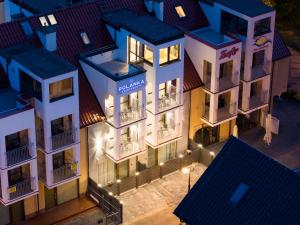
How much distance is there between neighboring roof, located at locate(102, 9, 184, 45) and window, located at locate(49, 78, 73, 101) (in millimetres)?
7763

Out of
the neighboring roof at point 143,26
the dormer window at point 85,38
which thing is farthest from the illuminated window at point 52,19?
the neighboring roof at point 143,26

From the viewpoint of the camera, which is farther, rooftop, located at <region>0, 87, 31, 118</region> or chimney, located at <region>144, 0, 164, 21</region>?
chimney, located at <region>144, 0, 164, 21</region>

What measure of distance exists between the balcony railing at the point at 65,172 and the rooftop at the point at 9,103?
6385mm

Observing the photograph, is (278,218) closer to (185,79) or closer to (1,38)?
(185,79)

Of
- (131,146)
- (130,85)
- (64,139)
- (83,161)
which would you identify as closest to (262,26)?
(130,85)

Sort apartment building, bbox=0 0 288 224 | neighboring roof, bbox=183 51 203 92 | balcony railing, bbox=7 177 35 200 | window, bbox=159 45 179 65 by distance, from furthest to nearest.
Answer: neighboring roof, bbox=183 51 203 92 → window, bbox=159 45 179 65 → apartment building, bbox=0 0 288 224 → balcony railing, bbox=7 177 35 200

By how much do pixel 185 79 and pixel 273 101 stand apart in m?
17.3

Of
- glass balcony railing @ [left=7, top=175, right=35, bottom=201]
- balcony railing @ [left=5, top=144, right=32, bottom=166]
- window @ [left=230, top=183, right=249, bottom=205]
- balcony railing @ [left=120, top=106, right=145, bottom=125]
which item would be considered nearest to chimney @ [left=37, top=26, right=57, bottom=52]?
balcony railing @ [left=120, top=106, right=145, bottom=125]

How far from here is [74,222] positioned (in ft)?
216

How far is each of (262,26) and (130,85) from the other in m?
16.0

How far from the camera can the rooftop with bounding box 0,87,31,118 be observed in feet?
197

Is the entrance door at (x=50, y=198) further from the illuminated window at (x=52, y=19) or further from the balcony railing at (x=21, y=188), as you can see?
the illuminated window at (x=52, y=19)

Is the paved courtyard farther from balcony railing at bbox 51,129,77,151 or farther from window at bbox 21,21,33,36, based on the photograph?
window at bbox 21,21,33,36

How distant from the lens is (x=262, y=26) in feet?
244
